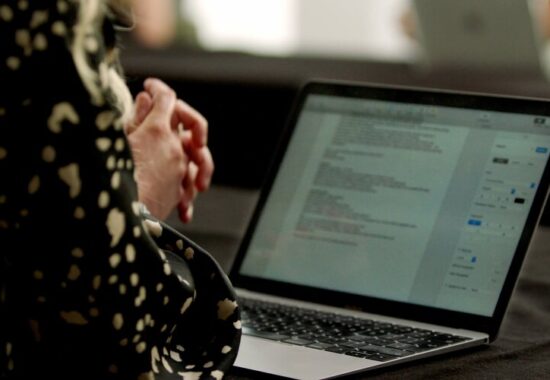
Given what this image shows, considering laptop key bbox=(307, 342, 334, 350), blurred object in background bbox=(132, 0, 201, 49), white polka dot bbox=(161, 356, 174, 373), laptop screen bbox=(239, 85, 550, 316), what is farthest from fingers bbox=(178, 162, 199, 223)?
blurred object in background bbox=(132, 0, 201, 49)

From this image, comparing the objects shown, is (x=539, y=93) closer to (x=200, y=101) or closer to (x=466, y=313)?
(x=200, y=101)

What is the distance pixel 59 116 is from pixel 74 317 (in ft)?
0.38

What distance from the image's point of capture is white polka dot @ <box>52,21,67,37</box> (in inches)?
19.8

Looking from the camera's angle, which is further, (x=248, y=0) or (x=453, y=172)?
(x=248, y=0)

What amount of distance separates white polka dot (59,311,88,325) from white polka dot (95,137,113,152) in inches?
3.7

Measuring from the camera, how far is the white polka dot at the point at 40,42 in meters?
0.51

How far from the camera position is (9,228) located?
1.75 ft

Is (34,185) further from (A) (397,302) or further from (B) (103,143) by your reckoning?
(A) (397,302)

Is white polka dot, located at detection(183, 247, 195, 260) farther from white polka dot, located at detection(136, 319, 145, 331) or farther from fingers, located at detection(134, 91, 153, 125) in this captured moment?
fingers, located at detection(134, 91, 153, 125)

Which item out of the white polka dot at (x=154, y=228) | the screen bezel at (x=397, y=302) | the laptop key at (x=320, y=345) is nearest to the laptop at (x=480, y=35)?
the screen bezel at (x=397, y=302)

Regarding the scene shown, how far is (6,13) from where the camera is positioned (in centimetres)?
50

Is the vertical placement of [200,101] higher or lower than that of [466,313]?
lower

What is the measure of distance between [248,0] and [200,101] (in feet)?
11.2

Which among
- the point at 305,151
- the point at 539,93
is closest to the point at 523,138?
the point at 305,151
